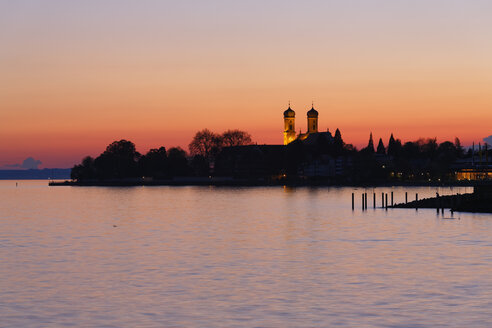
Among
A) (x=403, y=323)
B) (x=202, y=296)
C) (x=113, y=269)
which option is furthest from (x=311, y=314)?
(x=113, y=269)

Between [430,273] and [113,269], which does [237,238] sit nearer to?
[113,269]

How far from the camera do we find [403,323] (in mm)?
24641

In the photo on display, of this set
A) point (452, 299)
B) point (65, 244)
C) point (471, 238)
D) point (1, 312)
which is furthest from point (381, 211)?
point (1, 312)

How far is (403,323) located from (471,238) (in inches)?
1266

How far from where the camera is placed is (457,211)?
82250 mm

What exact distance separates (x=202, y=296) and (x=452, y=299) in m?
9.87

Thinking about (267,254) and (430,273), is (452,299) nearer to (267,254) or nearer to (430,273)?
(430,273)

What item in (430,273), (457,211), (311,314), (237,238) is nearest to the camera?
(311,314)

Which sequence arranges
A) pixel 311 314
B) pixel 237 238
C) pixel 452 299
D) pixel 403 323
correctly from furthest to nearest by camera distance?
pixel 237 238 < pixel 452 299 < pixel 311 314 < pixel 403 323

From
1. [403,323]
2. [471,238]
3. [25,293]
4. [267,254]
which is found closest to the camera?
[403,323]

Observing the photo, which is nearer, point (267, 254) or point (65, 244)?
point (267, 254)

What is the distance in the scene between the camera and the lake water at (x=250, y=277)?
2617 cm

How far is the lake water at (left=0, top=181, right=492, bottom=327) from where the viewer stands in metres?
26.2

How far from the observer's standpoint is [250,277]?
3572cm
